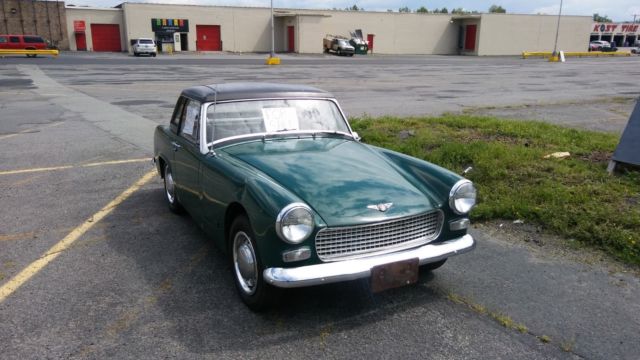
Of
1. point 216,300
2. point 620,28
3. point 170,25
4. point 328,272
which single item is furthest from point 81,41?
point 620,28

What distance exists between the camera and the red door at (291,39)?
5984cm

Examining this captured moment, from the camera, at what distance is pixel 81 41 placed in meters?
54.0

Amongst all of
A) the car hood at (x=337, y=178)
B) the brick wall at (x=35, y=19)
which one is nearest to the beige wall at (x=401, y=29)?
the brick wall at (x=35, y=19)

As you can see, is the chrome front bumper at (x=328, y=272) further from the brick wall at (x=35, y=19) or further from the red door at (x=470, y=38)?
the red door at (x=470, y=38)

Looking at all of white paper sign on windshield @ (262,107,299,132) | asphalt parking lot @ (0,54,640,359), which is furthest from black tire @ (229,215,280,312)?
white paper sign on windshield @ (262,107,299,132)

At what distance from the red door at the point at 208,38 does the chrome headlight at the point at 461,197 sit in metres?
57.1

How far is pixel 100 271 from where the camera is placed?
430 cm

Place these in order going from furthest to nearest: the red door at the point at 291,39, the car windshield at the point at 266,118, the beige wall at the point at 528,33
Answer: the beige wall at the point at 528,33
the red door at the point at 291,39
the car windshield at the point at 266,118

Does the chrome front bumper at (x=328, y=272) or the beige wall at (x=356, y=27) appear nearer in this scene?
the chrome front bumper at (x=328, y=272)

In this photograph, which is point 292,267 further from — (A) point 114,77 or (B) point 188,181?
(A) point 114,77

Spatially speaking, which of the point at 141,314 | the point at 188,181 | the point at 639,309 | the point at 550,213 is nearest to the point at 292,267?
the point at 141,314

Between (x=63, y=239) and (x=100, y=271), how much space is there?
100 centimetres

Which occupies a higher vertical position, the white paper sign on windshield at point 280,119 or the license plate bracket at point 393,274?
the white paper sign on windshield at point 280,119

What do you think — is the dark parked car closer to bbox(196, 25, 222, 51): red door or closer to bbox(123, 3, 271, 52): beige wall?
bbox(123, 3, 271, 52): beige wall
